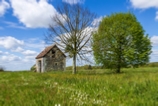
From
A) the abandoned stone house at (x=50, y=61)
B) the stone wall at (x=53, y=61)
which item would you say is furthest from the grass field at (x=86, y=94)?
the stone wall at (x=53, y=61)

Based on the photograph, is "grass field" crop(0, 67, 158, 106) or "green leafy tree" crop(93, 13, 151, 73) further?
"green leafy tree" crop(93, 13, 151, 73)

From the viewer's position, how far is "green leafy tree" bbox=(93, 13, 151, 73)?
3525cm

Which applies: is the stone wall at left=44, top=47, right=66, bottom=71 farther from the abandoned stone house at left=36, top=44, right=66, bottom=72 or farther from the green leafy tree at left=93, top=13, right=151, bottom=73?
the green leafy tree at left=93, top=13, right=151, bottom=73

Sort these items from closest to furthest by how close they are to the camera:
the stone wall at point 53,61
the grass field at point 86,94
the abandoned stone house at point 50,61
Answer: the grass field at point 86,94 < the abandoned stone house at point 50,61 < the stone wall at point 53,61

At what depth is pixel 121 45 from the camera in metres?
36.1

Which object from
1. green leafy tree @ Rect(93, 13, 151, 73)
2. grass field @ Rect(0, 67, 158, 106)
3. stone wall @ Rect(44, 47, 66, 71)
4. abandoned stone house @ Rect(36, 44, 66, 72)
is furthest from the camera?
stone wall @ Rect(44, 47, 66, 71)

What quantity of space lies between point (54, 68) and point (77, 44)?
21729mm

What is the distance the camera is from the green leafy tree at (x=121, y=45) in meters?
35.2

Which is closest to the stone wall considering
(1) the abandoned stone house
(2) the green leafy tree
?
(1) the abandoned stone house

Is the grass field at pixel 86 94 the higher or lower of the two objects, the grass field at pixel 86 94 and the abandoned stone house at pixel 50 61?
the lower

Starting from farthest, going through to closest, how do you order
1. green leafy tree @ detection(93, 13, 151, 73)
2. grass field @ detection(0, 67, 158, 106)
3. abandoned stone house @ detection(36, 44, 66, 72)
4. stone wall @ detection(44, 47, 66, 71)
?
stone wall @ detection(44, 47, 66, 71) < abandoned stone house @ detection(36, 44, 66, 72) < green leafy tree @ detection(93, 13, 151, 73) < grass field @ detection(0, 67, 158, 106)

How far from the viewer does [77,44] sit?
35.2 metres

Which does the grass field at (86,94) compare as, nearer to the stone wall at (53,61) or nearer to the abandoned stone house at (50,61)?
the abandoned stone house at (50,61)

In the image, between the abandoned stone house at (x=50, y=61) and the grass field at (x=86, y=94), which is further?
the abandoned stone house at (x=50, y=61)
